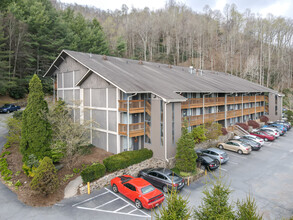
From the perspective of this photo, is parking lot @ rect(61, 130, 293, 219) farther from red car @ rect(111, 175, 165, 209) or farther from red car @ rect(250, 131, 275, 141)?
red car @ rect(250, 131, 275, 141)

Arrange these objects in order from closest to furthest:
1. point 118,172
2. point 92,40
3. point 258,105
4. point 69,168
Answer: point 118,172 → point 69,168 → point 258,105 → point 92,40

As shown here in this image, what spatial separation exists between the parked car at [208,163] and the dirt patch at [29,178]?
9919 mm

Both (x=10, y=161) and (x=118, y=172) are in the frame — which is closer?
(x=118, y=172)

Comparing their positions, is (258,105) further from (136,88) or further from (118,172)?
(118,172)

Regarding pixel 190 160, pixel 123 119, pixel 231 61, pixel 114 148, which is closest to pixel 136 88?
pixel 123 119

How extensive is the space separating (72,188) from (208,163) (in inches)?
496

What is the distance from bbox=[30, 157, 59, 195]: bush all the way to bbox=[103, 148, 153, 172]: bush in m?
4.35

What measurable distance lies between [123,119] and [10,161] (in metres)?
11.7

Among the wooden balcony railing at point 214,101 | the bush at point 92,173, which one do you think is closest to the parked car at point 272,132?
the wooden balcony railing at point 214,101

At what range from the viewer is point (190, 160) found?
17531 millimetres

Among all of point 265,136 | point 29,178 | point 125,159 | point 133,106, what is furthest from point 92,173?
point 265,136

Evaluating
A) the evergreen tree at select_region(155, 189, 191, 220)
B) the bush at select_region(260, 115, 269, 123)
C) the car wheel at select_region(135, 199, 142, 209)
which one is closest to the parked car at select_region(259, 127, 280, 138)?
the bush at select_region(260, 115, 269, 123)

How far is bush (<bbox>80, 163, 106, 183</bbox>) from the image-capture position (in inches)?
593

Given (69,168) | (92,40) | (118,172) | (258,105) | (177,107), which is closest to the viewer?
(118,172)
